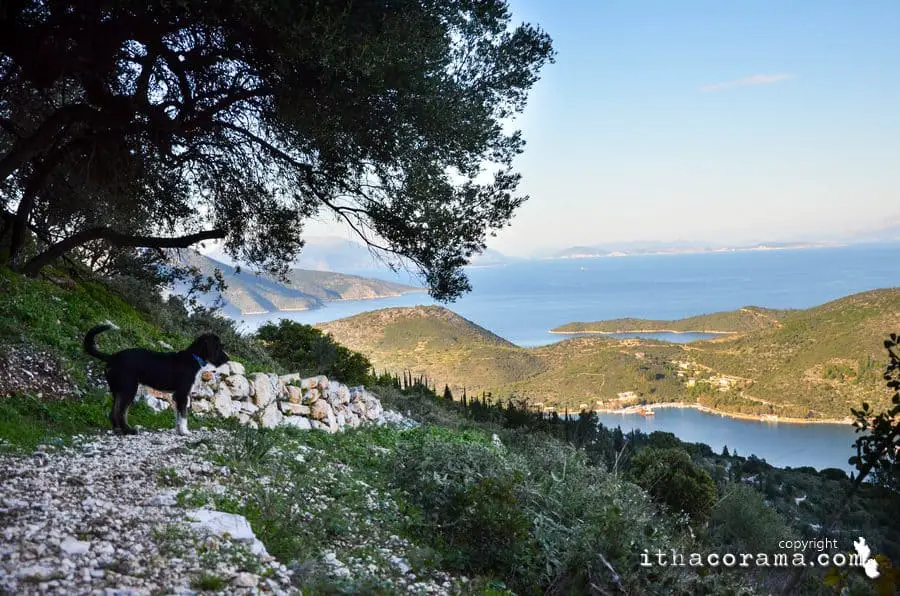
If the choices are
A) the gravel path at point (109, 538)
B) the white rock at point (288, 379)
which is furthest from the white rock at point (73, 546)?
the white rock at point (288, 379)

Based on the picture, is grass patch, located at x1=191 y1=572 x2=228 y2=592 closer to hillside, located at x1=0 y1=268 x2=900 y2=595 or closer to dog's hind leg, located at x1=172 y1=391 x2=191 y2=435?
hillside, located at x1=0 y1=268 x2=900 y2=595

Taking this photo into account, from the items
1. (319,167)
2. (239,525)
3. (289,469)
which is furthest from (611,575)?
(319,167)

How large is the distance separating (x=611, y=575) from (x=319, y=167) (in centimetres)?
664

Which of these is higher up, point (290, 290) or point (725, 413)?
point (290, 290)

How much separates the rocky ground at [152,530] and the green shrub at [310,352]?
45.6 feet

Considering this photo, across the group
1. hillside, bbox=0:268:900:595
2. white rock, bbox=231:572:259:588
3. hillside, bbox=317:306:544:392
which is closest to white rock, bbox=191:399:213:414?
hillside, bbox=0:268:900:595

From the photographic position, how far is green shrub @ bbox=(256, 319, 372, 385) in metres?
20.6

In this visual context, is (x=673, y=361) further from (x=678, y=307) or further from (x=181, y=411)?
(x=181, y=411)

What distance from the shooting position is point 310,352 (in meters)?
21.2

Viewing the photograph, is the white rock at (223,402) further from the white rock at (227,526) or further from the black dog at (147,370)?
the white rock at (227,526)

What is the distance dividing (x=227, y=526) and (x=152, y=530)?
51cm

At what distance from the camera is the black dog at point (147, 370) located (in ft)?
22.4

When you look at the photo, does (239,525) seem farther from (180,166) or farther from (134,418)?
(180,166)

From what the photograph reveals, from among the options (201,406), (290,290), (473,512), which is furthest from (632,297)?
(473,512)
